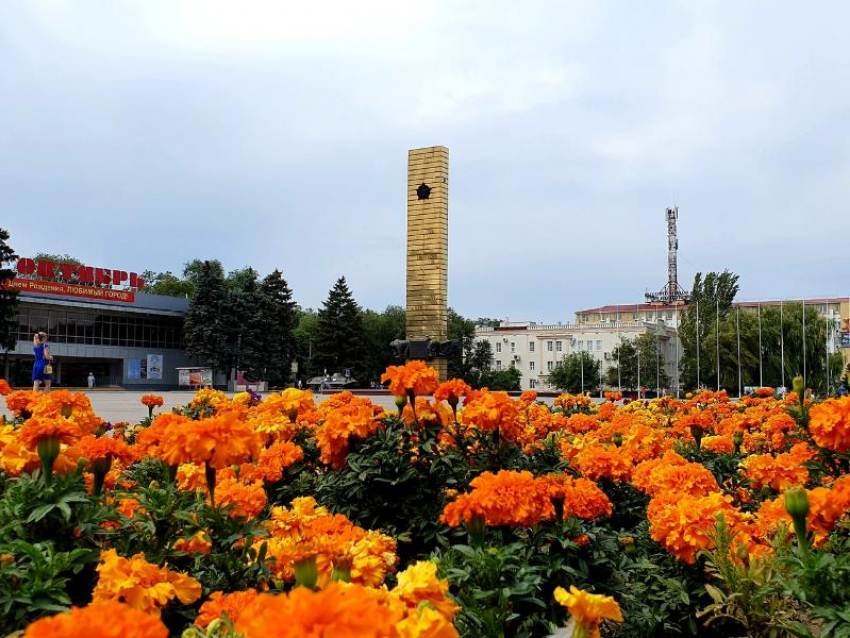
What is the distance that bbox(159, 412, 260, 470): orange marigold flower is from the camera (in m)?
2.17

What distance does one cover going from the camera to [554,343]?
8469cm

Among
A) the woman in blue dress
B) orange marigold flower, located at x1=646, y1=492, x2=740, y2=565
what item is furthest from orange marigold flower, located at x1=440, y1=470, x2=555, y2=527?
the woman in blue dress

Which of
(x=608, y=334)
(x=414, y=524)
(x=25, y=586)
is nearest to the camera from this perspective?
(x=25, y=586)

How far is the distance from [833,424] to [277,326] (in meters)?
47.7

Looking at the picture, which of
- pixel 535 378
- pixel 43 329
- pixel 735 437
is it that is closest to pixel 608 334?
pixel 535 378

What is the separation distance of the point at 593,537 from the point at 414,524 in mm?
921

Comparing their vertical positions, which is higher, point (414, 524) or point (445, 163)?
point (445, 163)

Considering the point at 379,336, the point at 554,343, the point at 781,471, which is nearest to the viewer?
the point at 781,471

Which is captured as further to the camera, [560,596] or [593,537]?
[593,537]

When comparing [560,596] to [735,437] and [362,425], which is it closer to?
[362,425]

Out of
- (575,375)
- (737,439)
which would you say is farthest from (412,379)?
(575,375)

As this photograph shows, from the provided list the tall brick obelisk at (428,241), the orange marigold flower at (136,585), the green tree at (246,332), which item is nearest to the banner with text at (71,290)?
the green tree at (246,332)

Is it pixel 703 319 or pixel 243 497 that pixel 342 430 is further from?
pixel 703 319

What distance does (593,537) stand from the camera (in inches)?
112
